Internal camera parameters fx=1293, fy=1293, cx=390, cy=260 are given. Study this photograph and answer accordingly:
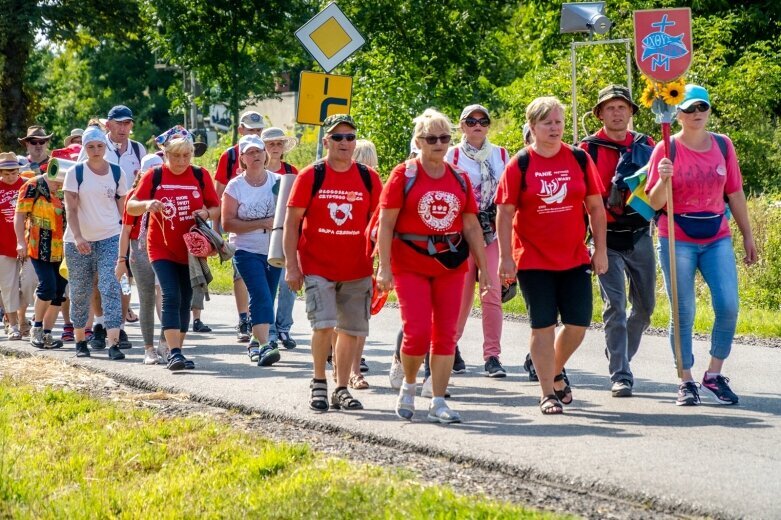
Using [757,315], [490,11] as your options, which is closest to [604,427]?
[757,315]

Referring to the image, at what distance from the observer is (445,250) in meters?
7.79

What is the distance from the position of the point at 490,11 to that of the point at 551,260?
22.5 metres

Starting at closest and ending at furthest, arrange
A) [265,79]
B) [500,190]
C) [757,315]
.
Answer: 1. [500,190]
2. [757,315]
3. [265,79]

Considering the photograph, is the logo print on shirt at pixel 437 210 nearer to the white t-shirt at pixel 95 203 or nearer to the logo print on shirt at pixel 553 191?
the logo print on shirt at pixel 553 191

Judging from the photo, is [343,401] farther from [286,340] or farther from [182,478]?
[286,340]

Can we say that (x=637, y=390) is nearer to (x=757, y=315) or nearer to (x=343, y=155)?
(x=343, y=155)

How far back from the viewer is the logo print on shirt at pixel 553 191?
7.90m

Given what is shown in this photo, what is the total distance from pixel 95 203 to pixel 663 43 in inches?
204

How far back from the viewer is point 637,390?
8969mm

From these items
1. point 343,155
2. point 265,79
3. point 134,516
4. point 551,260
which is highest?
point 265,79

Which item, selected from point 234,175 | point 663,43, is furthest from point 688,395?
point 234,175

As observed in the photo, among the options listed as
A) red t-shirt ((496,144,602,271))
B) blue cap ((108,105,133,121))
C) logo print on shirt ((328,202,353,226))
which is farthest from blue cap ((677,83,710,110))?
blue cap ((108,105,133,121))

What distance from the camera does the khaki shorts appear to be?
8367 mm

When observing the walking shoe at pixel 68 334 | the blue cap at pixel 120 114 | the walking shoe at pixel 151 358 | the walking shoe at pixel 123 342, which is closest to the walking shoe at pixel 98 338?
the walking shoe at pixel 123 342
